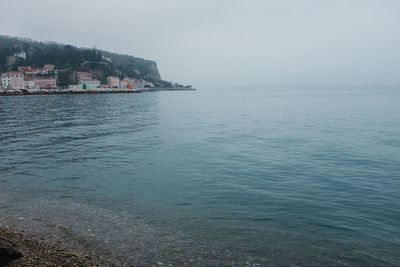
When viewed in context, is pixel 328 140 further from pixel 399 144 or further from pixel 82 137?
pixel 82 137

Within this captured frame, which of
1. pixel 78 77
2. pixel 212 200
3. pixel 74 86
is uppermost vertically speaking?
pixel 78 77

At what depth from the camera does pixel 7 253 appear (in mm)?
6617

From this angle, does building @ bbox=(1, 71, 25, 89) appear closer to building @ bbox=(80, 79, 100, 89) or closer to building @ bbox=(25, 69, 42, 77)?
building @ bbox=(25, 69, 42, 77)

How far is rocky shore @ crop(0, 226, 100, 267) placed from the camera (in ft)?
21.8

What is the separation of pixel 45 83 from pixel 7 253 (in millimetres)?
193438

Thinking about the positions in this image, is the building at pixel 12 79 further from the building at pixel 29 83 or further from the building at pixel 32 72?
the building at pixel 32 72

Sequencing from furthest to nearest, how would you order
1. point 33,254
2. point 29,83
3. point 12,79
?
1. point 29,83
2. point 12,79
3. point 33,254

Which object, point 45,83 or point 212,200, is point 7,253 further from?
point 45,83

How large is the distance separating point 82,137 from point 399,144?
28230 mm

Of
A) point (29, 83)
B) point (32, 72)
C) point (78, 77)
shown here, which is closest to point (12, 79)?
point (29, 83)

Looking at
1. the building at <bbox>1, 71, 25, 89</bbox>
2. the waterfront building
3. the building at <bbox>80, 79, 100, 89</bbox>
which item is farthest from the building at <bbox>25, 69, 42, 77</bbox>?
the building at <bbox>80, 79, 100, 89</bbox>

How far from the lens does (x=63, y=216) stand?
10281mm

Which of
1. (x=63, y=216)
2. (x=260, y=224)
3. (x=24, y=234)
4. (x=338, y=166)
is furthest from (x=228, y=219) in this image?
(x=338, y=166)

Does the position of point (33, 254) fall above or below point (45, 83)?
below
